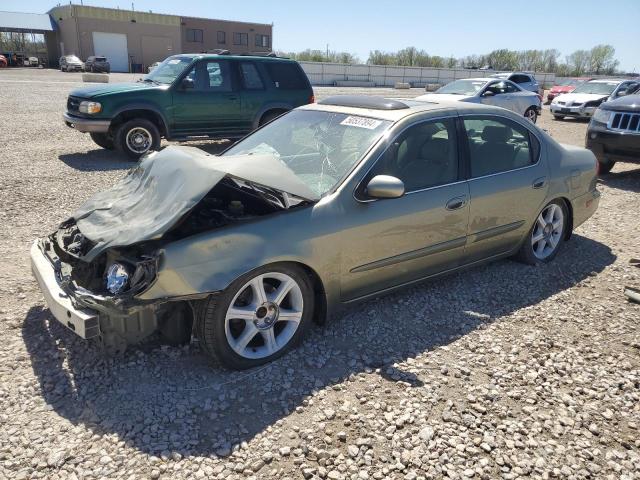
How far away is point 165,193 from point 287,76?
800 centimetres

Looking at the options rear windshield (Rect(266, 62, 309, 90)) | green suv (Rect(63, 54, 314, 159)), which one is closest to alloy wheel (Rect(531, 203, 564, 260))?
green suv (Rect(63, 54, 314, 159))

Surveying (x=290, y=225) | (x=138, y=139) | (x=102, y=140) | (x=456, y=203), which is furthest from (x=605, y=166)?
(x=102, y=140)

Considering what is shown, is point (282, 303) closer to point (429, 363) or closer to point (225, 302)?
point (225, 302)

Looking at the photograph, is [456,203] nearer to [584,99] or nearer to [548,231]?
[548,231]

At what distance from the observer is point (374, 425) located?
9.25ft

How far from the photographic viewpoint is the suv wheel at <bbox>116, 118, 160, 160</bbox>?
30.6 ft

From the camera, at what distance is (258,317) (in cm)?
324

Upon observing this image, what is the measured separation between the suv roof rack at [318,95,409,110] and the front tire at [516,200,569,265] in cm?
185

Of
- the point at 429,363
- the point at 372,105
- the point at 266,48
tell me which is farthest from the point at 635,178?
the point at 266,48

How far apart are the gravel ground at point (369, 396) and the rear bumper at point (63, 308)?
42 centimetres

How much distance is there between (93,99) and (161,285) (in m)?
7.40

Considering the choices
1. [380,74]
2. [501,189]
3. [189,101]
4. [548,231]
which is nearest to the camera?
[501,189]

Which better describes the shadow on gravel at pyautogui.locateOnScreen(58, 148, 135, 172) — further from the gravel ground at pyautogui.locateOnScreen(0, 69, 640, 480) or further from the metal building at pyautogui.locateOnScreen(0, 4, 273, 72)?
the metal building at pyautogui.locateOnScreen(0, 4, 273, 72)

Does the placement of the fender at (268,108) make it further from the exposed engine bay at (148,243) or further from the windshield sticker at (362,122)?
the exposed engine bay at (148,243)
